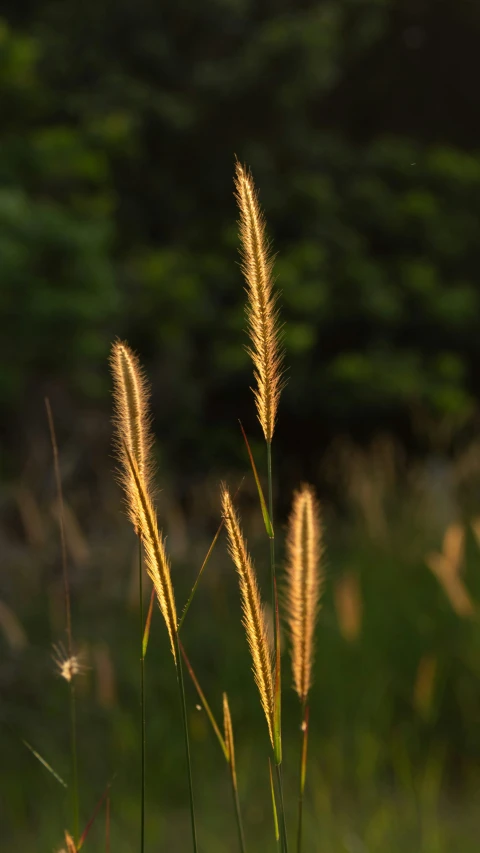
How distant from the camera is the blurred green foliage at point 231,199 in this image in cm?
757

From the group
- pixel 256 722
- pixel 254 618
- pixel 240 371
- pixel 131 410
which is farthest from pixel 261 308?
pixel 240 371

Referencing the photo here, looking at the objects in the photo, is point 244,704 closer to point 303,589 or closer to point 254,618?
point 303,589

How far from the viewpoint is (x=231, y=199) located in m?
9.16

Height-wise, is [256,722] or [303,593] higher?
[256,722]

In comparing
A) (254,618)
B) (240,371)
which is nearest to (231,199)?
(240,371)

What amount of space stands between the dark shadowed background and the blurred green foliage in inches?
1.1

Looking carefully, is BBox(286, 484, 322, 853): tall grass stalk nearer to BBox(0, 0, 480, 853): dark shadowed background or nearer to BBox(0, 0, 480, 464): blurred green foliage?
BBox(0, 0, 480, 853): dark shadowed background

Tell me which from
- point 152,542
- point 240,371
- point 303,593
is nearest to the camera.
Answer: point 152,542

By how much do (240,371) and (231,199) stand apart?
1467mm

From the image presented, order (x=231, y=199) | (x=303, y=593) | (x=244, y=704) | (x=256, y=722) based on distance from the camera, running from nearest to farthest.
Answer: (x=303, y=593) < (x=256, y=722) < (x=244, y=704) < (x=231, y=199)

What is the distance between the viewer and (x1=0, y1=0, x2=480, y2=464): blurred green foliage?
7.57 metres

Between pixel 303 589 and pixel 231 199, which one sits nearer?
pixel 303 589

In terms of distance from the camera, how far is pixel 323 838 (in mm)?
3557

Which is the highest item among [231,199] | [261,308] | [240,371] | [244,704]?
[231,199]
